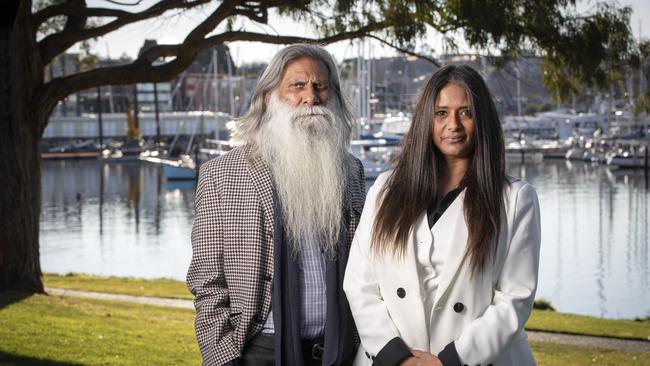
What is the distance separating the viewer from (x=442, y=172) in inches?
140

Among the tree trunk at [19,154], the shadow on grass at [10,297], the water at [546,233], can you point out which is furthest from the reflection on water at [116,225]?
the shadow on grass at [10,297]

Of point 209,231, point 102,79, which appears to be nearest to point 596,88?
point 102,79

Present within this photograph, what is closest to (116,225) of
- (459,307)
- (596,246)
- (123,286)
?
(596,246)

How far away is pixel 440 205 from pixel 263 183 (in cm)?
84

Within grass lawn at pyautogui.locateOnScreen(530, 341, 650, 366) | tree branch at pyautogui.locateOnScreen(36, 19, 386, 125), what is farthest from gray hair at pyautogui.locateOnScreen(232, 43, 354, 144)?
tree branch at pyautogui.locateOnScreen(36, 19, 386, 125)

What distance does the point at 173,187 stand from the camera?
2479 inches

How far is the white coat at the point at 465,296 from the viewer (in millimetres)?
3295

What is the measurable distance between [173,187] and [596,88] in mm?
52842

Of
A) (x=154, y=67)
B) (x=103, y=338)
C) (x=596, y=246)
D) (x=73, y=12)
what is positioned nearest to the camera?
(x=103, y=338)

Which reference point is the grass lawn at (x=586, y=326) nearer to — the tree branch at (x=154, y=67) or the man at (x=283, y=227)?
the tree branch at (x=154, y=67)

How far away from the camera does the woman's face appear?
3451mm

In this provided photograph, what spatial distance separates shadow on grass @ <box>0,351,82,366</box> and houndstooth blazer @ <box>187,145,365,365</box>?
4312mm

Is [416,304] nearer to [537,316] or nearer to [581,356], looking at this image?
[581,356]

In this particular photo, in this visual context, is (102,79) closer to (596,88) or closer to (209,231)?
(596,88)
